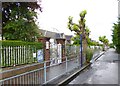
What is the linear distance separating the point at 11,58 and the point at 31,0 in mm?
8149

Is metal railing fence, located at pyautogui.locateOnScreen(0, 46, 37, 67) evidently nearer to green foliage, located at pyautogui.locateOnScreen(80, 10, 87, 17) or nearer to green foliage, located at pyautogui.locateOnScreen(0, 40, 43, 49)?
green foliage, located at pyautogui.locateOnScreen(0, 40, 43, 49)

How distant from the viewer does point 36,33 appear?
20969 mm

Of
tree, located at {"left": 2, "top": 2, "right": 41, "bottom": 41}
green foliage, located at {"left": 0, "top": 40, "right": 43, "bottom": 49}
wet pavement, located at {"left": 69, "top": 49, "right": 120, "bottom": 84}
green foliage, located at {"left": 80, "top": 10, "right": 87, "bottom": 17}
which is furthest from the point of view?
green foliage, located at {"left": 80, "top": 10, "right": 87, "bottom": 17}

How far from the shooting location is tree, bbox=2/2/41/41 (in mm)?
19922

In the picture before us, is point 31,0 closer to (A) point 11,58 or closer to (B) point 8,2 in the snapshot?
(B) point 8,2

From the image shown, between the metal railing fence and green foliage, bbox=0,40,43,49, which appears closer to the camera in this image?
the metal railing fence

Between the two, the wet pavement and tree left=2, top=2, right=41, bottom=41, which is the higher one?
tree left=2, top=2, right=41, bottom=41

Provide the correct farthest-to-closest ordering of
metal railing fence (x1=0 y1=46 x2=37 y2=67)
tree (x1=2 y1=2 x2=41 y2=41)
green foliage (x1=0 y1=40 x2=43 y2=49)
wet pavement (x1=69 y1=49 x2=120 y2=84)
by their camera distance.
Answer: tree (x1=2 y1=2 x2=41 y2=41) < green foliage (x1=0 y1=40 x2=43 y2=49) < metal railing fence (x1=0 y1=46 x2=37 y2=67) < wet pavement (x1=69 y1=49 x2=120 y2=84)

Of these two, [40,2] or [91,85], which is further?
[40,2]

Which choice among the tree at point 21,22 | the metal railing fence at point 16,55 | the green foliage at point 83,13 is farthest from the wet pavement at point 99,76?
the green foliage at point 83,13

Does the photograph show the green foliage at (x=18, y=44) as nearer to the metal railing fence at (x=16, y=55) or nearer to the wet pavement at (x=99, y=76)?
the metal railing fence at (x=16, y=55)

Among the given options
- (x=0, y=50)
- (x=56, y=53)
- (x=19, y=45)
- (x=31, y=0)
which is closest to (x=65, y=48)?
(x=56, y=53)

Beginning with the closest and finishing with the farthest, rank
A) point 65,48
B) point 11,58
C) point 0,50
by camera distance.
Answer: point 0,50
point 11,58
point 65,48

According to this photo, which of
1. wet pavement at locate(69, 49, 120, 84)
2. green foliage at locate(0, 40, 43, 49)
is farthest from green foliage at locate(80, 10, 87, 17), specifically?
green foliage at locate(0, 40, 43, 49)
